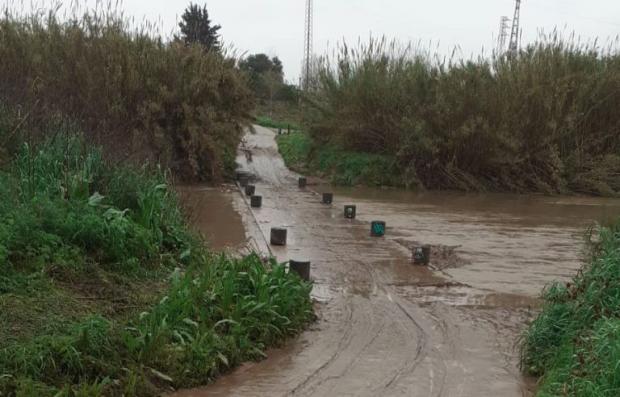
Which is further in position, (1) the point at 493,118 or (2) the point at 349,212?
(1) the point at 493,118

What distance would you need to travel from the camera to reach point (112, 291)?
19.5 feet

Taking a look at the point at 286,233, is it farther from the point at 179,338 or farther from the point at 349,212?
the point at 179,338

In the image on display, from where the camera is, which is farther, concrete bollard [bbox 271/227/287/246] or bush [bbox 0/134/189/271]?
concrete bollard [bbox 271/227/287/246]

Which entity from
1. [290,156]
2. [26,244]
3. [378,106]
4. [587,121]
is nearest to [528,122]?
[587,121]

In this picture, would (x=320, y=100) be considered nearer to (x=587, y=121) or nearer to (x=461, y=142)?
(x=461, y=142)

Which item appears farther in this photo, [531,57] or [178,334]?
[531,57]

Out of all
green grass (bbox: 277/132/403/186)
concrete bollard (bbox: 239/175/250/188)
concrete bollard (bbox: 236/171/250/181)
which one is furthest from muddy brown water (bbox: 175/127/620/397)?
green grass (bbox: 277/132/403/186)

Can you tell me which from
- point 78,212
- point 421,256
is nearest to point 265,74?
point 421,256

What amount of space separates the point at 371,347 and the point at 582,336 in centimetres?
176

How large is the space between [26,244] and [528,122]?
17176 millimetres

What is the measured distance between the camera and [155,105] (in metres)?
17.5

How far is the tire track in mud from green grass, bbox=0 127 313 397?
0.29m

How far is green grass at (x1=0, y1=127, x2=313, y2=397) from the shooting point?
15.2ft

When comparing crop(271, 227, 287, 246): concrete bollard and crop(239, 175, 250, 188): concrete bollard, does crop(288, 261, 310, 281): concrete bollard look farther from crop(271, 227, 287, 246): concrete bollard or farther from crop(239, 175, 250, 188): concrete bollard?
crop(239, 175, 250, 188): concrete bollard
